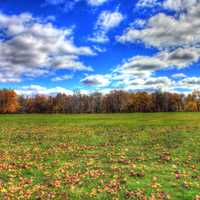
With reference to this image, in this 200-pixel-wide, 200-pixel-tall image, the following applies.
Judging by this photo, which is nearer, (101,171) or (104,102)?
(101,171)

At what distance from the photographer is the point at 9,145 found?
1831cm

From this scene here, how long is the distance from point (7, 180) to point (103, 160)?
4.97 metres

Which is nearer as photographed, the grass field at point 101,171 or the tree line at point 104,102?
the grass field at point 101,171

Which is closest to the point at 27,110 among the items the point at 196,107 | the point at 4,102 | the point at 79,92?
the point at 4,102

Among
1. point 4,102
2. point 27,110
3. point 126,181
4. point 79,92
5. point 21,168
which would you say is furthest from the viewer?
point 79,92

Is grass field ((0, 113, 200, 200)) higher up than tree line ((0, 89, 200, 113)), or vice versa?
tree line ((0, 89, 200, 113))

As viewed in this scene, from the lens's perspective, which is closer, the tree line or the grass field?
the grass field

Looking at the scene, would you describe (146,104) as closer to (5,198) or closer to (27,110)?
(27,110)

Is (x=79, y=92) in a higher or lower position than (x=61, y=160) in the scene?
higher

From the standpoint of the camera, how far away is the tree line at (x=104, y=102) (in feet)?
384

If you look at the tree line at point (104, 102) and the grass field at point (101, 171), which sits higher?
the tree line at point (104, 102)

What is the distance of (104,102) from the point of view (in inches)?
5177

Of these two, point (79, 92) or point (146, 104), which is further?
point (79, 92)

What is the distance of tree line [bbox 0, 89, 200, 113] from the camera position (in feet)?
384
